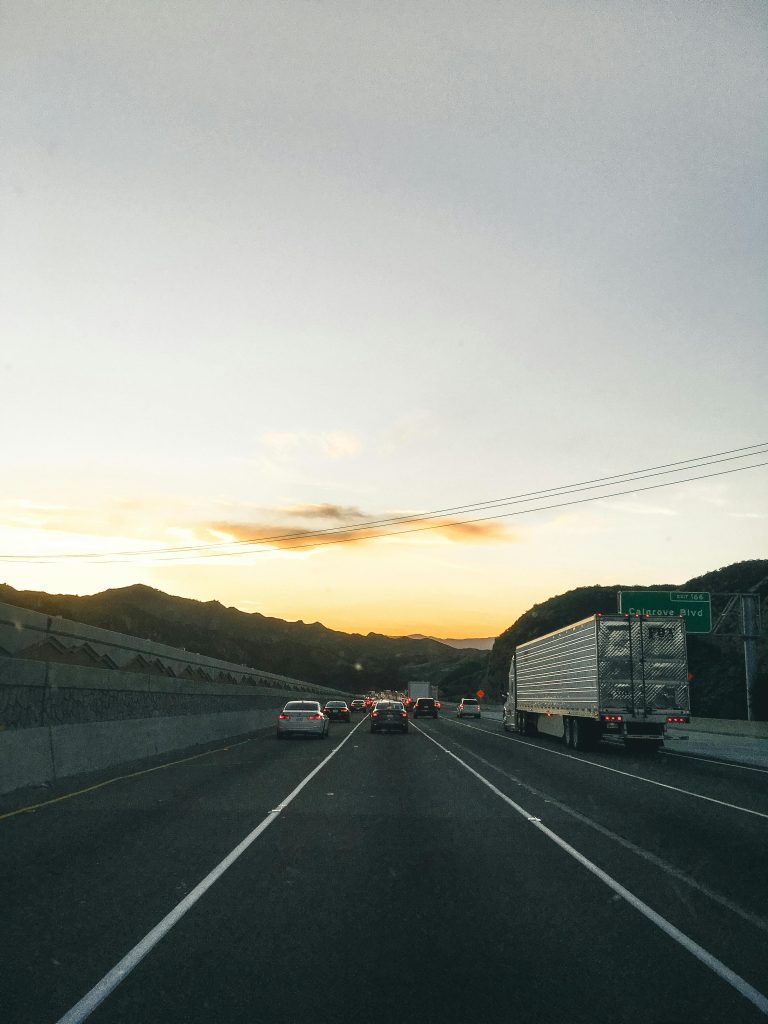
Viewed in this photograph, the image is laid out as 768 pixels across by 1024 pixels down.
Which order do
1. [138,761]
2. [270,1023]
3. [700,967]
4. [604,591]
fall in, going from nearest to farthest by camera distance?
[270,1023] → [700,967] → [138,761] → [604,591]

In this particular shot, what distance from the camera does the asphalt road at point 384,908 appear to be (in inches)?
219

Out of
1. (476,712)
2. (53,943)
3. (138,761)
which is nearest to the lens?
(53,943)

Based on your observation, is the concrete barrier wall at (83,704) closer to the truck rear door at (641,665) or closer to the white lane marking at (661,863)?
the white lane marking at (661,863)

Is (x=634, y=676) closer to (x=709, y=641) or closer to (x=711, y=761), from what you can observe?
(x=711, y=761)

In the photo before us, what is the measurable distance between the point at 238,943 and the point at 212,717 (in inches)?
1154

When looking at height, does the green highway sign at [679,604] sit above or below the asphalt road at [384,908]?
above

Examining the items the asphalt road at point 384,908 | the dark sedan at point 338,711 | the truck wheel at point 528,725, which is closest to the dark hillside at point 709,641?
the truck wheel at point 528,725

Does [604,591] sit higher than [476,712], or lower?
higher

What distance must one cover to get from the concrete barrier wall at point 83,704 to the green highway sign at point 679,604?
20002 millimetres

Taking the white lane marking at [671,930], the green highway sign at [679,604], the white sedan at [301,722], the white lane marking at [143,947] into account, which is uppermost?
the green highway sign at [679,604]

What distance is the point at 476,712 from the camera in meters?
80.0

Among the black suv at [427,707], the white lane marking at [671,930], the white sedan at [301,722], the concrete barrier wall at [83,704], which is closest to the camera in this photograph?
the white lane marking at [671,930]

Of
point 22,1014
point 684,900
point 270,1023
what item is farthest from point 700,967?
point 22,1014

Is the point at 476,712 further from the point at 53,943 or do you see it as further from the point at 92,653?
the point at 53,943
